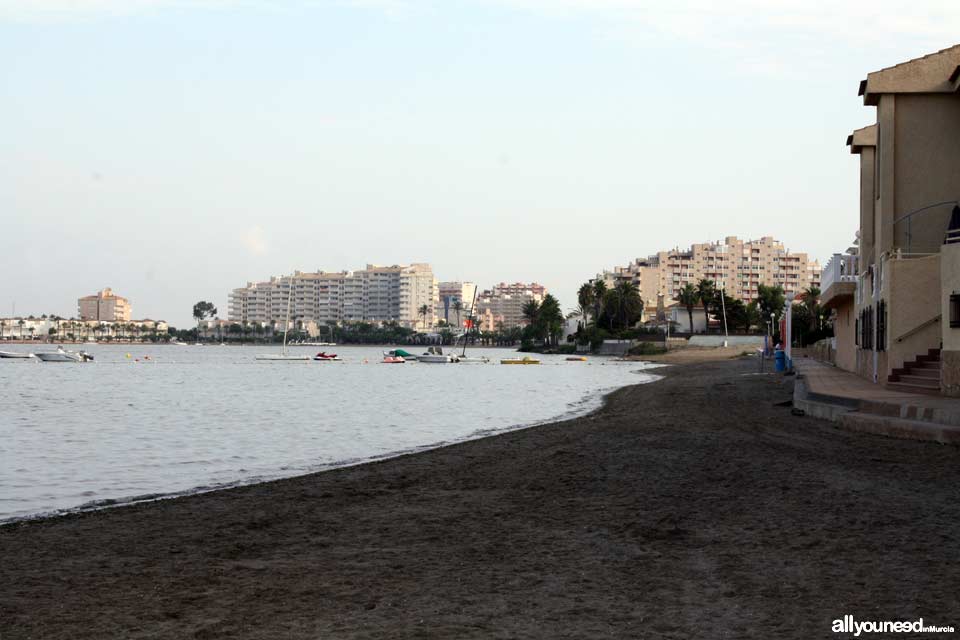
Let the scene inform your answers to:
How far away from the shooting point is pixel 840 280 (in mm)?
43625

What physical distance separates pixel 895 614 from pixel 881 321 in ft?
80.5

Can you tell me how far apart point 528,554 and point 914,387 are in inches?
720

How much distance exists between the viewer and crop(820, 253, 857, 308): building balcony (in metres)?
42.4

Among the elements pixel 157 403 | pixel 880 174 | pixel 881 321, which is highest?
pixel 880 174

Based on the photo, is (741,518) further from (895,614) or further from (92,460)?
(92,460)

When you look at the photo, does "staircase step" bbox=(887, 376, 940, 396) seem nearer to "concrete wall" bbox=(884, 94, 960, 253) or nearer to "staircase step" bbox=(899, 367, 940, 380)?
"staircase step" bbox=(899, 367, 940, 380)

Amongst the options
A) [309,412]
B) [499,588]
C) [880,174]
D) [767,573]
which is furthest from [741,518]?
[309,412]

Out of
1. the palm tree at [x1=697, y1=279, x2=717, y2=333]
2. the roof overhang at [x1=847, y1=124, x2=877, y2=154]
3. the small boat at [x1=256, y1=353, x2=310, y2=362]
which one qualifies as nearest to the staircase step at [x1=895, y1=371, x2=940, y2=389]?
the roof overhang at [x1=847, y1=124, x2=877, y2=154]

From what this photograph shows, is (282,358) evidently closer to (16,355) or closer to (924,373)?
(16,355)

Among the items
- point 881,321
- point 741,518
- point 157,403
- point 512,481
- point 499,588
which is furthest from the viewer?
point 157,403

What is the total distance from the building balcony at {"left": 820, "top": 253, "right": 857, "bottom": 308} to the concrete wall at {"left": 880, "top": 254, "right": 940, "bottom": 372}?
1396 centimetres

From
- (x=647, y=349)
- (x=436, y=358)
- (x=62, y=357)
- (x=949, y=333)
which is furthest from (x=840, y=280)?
(x=62, y=357)

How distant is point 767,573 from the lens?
8242mm

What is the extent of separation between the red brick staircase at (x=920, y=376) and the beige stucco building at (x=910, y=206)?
0.14 feet
